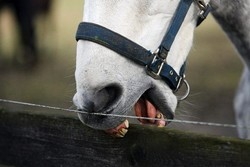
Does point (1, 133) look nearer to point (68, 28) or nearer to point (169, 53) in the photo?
point (169, 53)

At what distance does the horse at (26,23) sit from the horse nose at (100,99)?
749 centimetres

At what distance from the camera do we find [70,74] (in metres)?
7.06

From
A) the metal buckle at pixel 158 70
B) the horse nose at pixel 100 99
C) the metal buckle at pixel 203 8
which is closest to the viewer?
the horse nose at pixel 100 99

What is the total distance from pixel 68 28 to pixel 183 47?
1080cm

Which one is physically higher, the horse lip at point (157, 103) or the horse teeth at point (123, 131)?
the horse lip at point (157, 103)

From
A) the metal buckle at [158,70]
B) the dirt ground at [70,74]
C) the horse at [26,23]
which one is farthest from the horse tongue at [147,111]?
the horse at [26,23]

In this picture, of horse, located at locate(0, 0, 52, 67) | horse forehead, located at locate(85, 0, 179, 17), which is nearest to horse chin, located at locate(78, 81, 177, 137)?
horse forehead, located at locate(85, 0, 179, 17)

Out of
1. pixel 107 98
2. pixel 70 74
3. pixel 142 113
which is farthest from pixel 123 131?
pixel 70 74

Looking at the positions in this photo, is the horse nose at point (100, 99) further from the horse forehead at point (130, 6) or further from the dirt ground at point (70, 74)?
the dirt ground at point (70, 74)

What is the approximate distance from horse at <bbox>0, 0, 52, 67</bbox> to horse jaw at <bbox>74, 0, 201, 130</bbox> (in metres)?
7.41

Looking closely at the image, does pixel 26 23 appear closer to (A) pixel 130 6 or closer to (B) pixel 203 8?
(B) pixel 203 8

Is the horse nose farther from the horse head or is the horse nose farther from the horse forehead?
the horse forehead

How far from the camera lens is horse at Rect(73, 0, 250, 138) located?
1980mm

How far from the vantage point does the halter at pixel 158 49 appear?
2008 millimetres
